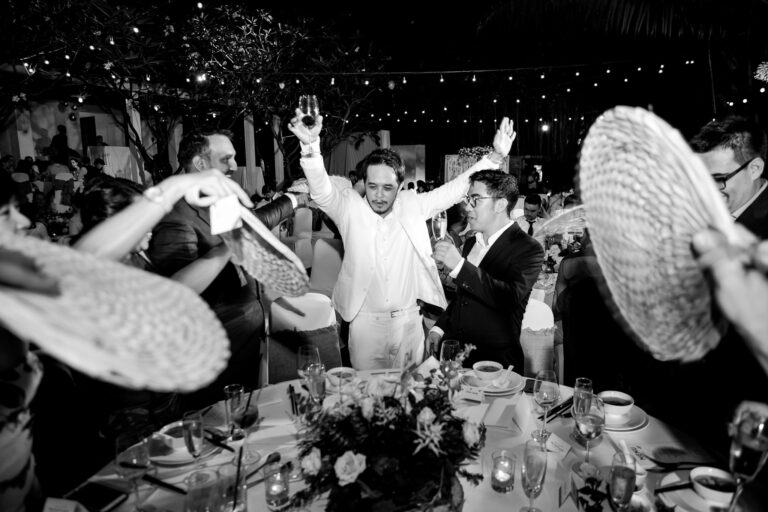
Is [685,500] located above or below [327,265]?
below

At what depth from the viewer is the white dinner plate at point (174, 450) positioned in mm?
1627

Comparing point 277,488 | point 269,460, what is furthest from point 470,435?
point 269,460

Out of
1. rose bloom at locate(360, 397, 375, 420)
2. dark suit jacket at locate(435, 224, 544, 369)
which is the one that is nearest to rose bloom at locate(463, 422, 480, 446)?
rose bloom at locate(360, 397, 375, 420)

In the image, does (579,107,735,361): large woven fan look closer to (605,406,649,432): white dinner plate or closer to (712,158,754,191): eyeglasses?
(605,406,649,432): white dinner plate

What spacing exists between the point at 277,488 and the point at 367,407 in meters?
0.43

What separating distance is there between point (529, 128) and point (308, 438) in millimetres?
16981

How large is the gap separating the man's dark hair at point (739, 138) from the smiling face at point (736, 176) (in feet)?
0.08

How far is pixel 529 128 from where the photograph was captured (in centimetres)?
1670

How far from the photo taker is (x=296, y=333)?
2.91m

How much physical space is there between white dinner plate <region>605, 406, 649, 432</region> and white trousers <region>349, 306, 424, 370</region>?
1325mm

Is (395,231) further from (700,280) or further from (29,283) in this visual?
(29,283)

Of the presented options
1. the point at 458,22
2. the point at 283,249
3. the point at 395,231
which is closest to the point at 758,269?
the point at 283,249

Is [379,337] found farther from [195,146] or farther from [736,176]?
[736,176]

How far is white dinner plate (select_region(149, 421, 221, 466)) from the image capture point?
1.63 m
